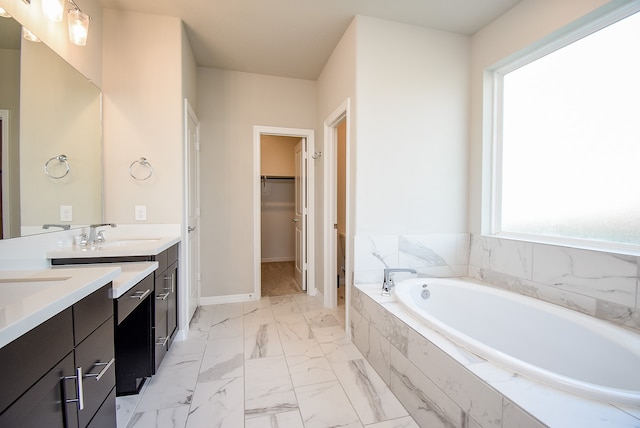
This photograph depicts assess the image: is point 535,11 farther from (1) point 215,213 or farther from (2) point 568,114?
(1) point 215,213

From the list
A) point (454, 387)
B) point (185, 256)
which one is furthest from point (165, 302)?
point (454, 387)

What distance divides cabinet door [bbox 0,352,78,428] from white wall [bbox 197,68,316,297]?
240 centimetres

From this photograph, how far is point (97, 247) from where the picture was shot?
6.04 ft

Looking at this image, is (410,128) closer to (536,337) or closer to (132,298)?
(536,337)

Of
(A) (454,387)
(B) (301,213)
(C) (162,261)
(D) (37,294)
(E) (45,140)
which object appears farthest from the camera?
(B) (301,213)

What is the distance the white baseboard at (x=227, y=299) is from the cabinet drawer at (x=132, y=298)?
5.14ft

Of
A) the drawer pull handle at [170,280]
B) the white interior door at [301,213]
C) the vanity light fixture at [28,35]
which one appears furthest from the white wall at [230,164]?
the vanity light fixture at [28,35]

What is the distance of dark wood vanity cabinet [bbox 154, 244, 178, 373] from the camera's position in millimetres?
1820

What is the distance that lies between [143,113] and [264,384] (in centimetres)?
219

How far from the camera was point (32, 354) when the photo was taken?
27.3 inches

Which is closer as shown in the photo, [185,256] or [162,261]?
[162,261]

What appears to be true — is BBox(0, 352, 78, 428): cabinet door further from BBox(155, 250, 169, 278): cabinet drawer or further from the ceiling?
the ceiling

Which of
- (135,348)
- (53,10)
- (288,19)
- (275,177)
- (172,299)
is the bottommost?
(135,348)

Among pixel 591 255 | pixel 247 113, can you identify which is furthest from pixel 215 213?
pixel 591 255
